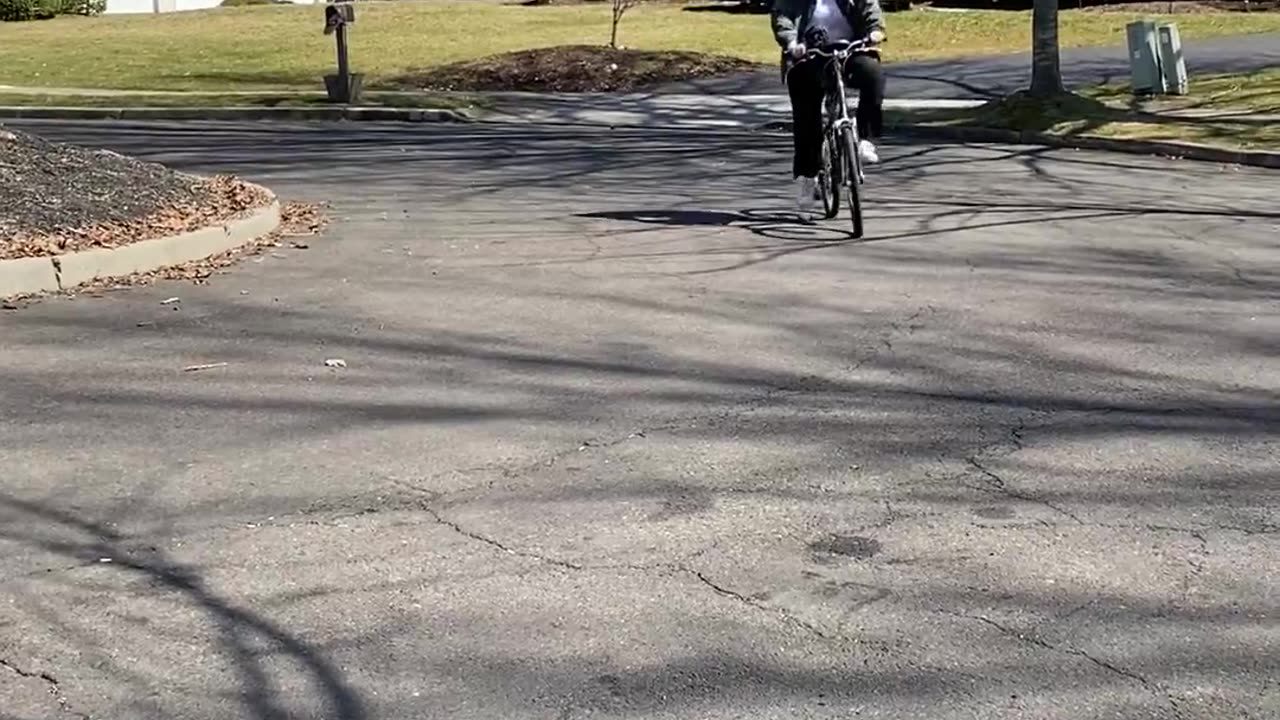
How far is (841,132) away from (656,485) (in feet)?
18.1

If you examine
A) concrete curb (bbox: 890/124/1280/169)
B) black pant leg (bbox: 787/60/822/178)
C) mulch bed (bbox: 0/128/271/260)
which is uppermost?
black pant leg (bbox: 787/60/822/178)

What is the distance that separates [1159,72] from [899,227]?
10789 mm

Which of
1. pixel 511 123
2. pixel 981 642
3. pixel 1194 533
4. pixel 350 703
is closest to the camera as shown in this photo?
pixel 350 703

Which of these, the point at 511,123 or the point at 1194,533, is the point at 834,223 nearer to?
the point at 1194,533

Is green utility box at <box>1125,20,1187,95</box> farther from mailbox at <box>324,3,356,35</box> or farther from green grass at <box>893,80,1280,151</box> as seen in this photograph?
mailbox at <box>324,3,356,35</box>

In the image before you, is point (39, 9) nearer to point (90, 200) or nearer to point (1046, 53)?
point (1046, 53)

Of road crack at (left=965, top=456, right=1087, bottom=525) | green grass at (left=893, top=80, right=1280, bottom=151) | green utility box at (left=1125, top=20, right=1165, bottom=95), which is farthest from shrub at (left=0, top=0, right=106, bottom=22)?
road crack at (left=965, top=456, right=1087, bottom=525)

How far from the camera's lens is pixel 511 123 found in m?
22.6

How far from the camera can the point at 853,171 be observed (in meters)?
10.6

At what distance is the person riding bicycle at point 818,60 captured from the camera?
10617 millimetres

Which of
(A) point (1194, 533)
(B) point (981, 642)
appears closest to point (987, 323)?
(A) point (1194, 533)

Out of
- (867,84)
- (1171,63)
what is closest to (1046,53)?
(1171,63)

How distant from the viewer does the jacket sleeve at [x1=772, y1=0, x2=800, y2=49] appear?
10.6 metres

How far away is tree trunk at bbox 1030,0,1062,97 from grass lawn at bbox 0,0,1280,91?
12.2 metres
